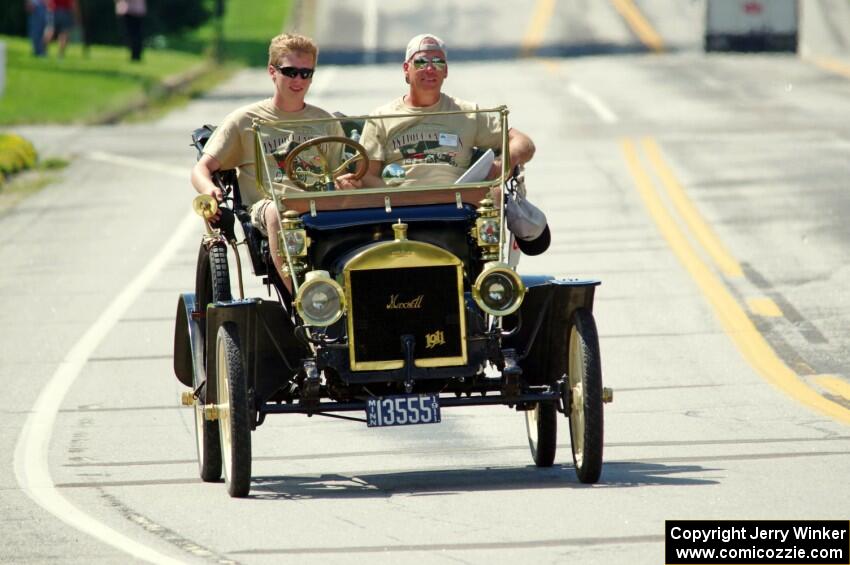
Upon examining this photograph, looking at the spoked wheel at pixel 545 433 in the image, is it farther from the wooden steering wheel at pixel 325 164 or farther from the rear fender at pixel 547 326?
the wooden steering wheel at pixel 325 164

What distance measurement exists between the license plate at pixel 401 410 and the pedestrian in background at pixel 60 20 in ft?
109

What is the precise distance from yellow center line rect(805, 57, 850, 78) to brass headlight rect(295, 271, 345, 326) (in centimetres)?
Answer: 3016

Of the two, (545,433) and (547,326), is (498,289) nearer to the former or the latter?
(547,326)

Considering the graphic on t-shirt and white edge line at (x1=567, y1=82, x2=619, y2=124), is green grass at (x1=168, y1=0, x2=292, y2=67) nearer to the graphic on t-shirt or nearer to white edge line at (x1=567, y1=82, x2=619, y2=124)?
white edge line at (x1=567, y1=82, x2=619, y2=124)

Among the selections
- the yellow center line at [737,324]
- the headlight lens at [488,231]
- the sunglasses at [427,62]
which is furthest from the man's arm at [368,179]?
the yellow center line at [737,324]

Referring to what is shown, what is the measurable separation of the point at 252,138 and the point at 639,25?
43.1 metres

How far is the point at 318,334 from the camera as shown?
9.04 m

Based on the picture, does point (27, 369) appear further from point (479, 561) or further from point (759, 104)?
point (759, 104)

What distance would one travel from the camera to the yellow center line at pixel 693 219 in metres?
17.1

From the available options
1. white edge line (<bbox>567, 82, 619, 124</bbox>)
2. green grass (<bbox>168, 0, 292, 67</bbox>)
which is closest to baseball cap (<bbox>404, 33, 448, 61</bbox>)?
white edge line (<bbox>567, 82, 619, 124</bbox>)

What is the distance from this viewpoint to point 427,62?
32.4 ft

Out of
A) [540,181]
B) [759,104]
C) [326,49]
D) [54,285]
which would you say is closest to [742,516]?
[54,285]

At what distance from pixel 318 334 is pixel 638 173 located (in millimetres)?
14939

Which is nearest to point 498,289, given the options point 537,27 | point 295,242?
point 295,242
